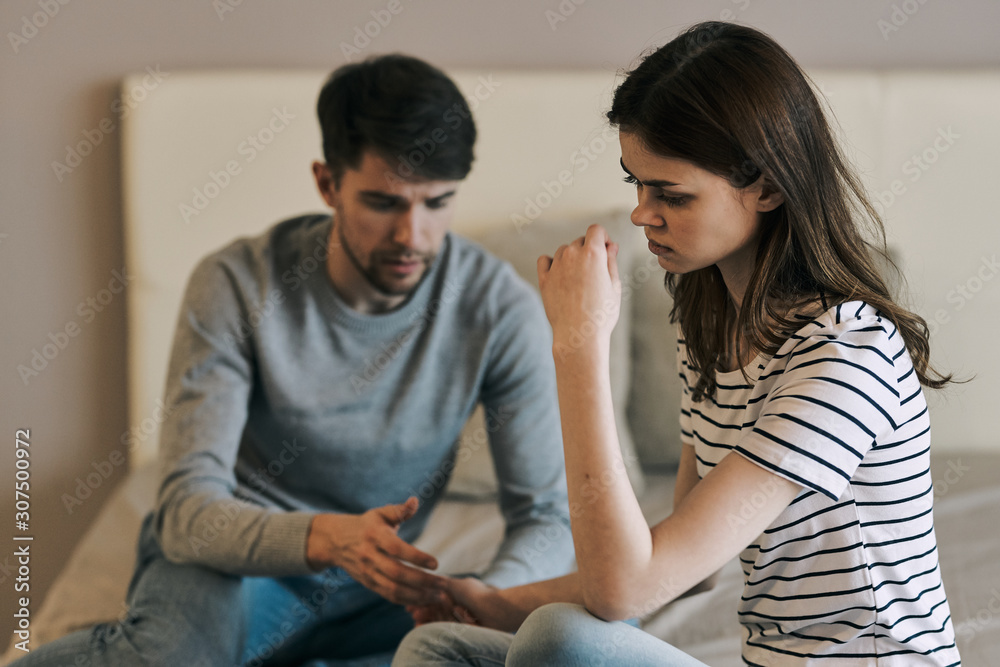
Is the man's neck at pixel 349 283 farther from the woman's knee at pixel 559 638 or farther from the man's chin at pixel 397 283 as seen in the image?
the woman's knee at pixel 559 638

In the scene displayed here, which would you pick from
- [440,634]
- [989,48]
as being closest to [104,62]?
[440,634]

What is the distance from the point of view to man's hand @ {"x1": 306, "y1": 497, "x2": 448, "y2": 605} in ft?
3.10

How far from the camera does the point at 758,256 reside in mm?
748

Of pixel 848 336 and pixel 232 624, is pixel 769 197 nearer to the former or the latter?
pixel 848 336

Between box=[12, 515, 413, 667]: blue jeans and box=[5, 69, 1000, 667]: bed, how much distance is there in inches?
15.4

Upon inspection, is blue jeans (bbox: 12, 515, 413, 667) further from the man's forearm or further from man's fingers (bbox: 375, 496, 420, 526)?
man's fingers (bbox: 375, 496, 420, 526)

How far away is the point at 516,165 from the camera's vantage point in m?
1.59

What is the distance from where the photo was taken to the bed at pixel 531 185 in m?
1.51

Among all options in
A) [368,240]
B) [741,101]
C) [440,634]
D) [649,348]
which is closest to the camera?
[741,101]

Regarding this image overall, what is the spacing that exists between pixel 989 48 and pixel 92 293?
1.91 m

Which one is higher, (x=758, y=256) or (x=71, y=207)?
(x=71, y=207)

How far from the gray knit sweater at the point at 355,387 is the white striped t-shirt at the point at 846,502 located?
0.44 metres

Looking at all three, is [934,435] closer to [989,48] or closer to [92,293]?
[989,48]

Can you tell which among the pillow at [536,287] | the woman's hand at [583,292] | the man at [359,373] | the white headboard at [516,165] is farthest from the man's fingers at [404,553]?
the white headboard at [516,165]
